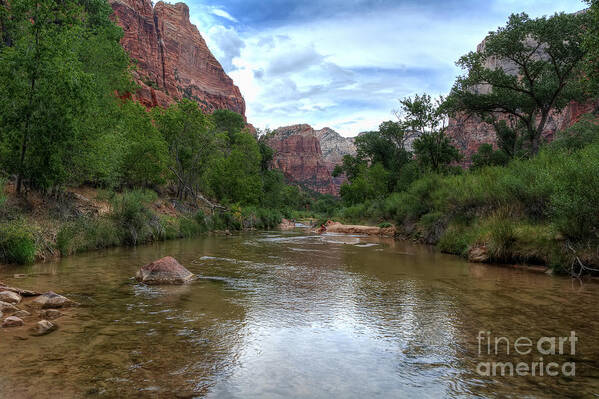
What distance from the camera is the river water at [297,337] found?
3391 mm

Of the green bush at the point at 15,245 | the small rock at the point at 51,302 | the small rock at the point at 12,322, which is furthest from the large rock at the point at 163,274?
the green bush at the point at 15,245

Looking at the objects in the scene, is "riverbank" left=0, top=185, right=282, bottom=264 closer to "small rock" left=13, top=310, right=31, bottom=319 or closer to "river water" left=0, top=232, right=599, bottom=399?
"river water" left=0, top=232, right=599, bottom=399

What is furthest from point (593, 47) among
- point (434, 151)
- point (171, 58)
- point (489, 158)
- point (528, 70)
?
point (171, 58)

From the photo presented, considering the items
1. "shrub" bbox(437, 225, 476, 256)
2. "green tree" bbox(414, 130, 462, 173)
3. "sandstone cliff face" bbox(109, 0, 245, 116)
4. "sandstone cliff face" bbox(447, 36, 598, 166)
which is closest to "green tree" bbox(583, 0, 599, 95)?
"shrub" bbox(437, 225, 476, 256)

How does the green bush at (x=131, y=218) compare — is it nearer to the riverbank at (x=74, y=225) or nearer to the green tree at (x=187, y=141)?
the riverbank at (x=74, y=225)

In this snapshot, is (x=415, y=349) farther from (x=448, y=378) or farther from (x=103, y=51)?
(x=103, y=51)

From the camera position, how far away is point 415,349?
14.9ft

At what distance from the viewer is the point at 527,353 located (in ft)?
14.1

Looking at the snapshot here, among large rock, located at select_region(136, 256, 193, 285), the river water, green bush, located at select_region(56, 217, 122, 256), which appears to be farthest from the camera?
green bush, located at select_region(56, 217, 122, 256)

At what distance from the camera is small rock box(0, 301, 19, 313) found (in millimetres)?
5340

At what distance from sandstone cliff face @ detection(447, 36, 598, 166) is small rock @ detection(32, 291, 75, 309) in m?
29.0

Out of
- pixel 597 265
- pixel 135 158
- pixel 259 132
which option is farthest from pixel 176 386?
pixel 259 132

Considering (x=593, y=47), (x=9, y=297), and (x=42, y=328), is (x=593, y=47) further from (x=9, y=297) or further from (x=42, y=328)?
(x=9, y=297)

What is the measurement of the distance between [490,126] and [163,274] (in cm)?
8391
